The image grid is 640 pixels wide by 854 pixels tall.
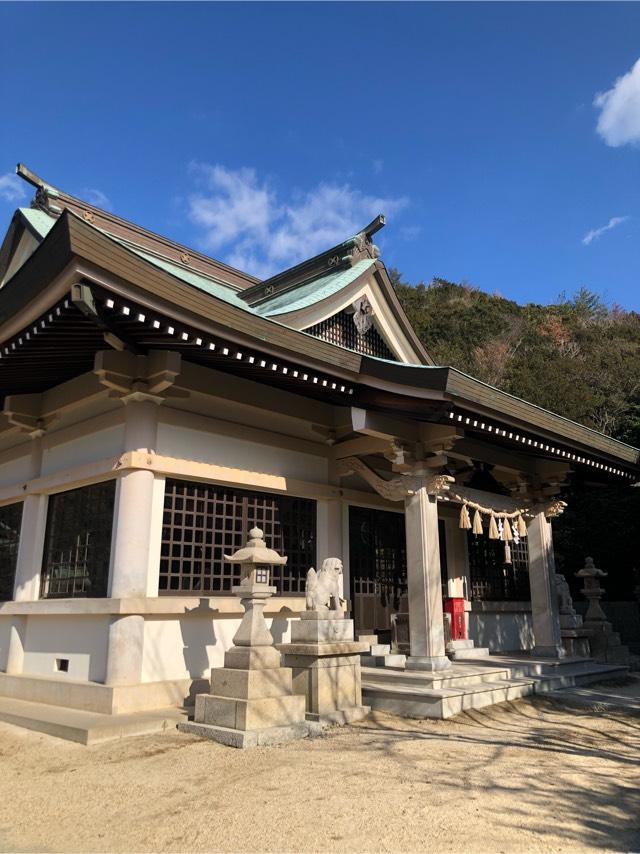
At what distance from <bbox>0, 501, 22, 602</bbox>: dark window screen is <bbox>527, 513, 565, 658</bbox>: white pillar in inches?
350

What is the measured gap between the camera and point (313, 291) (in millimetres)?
12883

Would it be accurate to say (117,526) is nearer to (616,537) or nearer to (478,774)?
(478,774)

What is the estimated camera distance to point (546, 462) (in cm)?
1140

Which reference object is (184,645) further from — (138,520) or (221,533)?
(138,520)

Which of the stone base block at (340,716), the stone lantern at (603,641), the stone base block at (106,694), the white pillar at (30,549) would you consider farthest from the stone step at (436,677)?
the white pillar at (30,549)

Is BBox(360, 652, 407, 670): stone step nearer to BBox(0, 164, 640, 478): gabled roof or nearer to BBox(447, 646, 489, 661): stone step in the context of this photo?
BBox(447, 646, 489, 661): stone step

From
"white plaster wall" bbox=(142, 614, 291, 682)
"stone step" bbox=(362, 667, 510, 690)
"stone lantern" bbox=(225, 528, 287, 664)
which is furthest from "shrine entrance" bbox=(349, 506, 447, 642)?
"stone lantern" bbox=(225, 528, 287, 664)

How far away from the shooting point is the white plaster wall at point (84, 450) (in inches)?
325

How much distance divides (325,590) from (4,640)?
5468mm

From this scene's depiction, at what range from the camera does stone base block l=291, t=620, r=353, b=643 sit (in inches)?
282

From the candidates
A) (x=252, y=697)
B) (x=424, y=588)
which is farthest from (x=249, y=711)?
(x=424, y=588)

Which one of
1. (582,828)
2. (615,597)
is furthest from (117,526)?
(615,597)

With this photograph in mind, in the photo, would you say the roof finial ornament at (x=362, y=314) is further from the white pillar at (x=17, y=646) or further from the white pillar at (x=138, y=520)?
the white pillar at (x=17, y=646)

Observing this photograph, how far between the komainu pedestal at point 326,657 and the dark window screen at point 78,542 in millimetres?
2737
